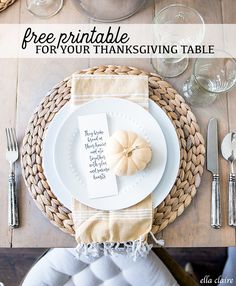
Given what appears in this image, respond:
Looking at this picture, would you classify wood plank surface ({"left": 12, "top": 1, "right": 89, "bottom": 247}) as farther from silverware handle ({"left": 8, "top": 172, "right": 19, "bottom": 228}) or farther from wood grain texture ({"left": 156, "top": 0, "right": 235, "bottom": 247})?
wood grain texture ({"left": 156, "top": 0, "right": 235, "bottom": 247})

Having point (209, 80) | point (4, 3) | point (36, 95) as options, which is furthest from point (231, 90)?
point (4, 3)

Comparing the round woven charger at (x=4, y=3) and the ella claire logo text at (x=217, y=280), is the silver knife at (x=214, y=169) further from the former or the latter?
the round woven charger at (x=4, y=3)

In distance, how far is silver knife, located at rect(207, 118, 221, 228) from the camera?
2.58 feet

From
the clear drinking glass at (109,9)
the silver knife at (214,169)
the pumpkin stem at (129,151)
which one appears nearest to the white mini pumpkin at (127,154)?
the pumpkin stem at (129,151)

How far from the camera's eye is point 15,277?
92 cm

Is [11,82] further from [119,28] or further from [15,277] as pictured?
[15,277]

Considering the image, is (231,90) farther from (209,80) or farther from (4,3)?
(4,3)

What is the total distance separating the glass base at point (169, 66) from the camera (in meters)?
0.86

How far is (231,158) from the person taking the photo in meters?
0.81

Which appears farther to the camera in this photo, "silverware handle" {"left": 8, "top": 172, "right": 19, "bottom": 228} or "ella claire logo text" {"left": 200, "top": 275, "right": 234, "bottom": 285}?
"ella claire logo text" {"left": 200, "top": 275, "right": 234, "bottom": 285}

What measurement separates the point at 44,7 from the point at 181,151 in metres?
0.41

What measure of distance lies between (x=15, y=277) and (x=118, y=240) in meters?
0.30

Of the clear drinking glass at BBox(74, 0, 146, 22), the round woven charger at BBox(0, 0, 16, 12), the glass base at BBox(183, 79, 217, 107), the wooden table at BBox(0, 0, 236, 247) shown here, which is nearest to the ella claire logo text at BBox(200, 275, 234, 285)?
the wooden table at BBox(0, 0, 236, 247)

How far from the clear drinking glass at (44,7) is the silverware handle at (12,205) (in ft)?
1.12
